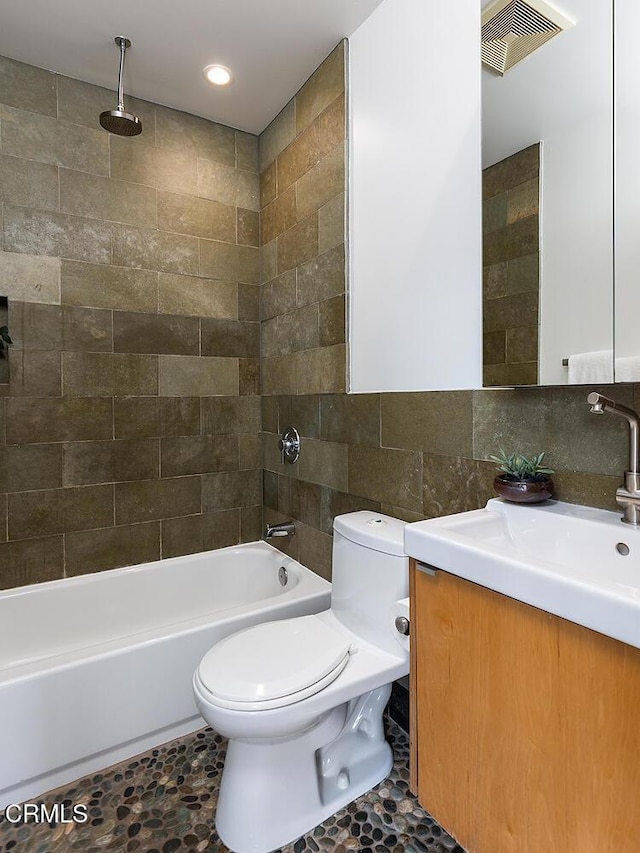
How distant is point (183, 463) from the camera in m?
2.52

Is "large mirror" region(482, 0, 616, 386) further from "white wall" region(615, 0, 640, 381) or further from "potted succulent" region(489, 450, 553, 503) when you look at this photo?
"potted succulent" region(489, 450, 553, 503)

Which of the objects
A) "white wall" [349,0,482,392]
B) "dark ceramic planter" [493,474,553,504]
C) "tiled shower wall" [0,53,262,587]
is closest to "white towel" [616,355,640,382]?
"dark ceramic planter" [493,474,553,504]

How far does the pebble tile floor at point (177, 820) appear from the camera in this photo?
1.35 meters

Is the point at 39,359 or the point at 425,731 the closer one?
the point at 425,731

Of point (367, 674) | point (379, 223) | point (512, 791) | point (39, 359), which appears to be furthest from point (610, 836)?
point (39, 359)

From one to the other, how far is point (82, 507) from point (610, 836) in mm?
2198

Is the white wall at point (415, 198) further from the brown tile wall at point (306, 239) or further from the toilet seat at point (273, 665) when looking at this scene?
the toilet seat at point (273, 665)

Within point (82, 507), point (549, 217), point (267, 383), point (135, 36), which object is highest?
point (135, 36)

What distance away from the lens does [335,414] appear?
2.15 m

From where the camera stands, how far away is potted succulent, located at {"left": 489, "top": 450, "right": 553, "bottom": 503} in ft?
4.18

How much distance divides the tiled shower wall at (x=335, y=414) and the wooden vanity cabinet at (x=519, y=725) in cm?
50

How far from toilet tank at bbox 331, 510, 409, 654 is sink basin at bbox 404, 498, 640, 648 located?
327 millimetres

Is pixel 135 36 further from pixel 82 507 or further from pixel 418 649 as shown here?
pixel 418 649

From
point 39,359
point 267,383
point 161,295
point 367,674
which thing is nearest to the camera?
point 367,674
